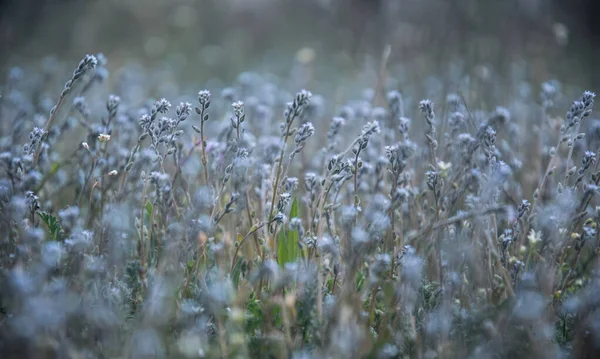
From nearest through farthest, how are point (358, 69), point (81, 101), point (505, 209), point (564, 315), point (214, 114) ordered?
1. point (505, 209)
2. point (564, 315)
3. point (81, 101)
4. point (214, 114)
5. point (358, 69)

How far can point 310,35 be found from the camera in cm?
1020

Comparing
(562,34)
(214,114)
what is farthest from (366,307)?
(214,114)

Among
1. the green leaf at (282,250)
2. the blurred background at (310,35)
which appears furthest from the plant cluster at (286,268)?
the blurred background at (310,35)

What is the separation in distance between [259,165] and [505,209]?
145 centimetres

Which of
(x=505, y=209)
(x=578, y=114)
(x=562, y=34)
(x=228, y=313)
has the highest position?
(x=562, y=34)

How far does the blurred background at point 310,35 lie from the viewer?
18.3 ft

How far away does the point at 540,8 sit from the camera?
5.16 meters

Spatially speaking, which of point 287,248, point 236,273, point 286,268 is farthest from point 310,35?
point 286,268

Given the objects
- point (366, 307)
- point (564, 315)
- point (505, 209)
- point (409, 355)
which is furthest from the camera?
point (366, 307)

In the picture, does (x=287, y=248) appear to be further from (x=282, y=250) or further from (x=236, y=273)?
(x=236, y=273)

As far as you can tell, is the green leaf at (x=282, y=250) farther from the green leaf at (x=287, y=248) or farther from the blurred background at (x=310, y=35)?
the blurred background at (x=310, y=35)

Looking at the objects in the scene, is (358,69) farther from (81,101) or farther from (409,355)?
(409,355)

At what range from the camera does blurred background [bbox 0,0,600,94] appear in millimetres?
5578

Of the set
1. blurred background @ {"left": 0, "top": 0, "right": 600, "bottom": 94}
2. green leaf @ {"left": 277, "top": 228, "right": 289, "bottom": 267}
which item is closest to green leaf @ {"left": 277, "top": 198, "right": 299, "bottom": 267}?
green leaf @ {"left": 277, "top": 228, "right": 289, "bottom": 267}
